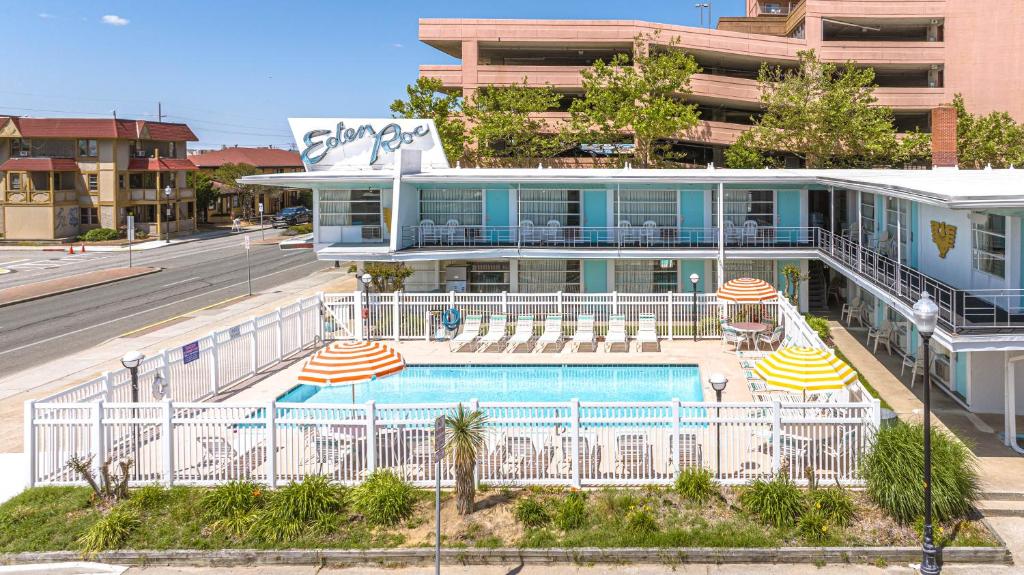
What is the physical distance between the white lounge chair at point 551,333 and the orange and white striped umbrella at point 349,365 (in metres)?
9.85

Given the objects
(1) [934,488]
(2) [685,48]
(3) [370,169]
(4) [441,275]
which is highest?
(2) [685,48]

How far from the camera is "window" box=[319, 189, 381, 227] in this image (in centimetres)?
3148

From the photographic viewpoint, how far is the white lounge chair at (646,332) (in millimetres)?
25945

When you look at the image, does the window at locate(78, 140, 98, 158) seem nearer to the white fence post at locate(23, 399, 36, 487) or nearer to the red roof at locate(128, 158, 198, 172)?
the red roof at locate(128, 158, 198, 172)

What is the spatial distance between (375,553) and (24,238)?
6395 cm

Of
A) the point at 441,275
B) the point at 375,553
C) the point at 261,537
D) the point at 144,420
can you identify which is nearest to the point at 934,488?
the point at 375,553

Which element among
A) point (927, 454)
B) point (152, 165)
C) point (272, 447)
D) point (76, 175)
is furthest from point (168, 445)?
point (76, 175)

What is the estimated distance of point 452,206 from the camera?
32.2 m

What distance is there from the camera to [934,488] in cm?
1245

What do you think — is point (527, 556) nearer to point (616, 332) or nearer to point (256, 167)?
point (616, 332)

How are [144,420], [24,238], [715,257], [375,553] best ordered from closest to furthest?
1. [375,553]
2. [144,420]
3. [715,257]
4. [24,238]

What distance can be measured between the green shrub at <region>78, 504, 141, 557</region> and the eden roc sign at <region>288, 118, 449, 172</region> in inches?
811

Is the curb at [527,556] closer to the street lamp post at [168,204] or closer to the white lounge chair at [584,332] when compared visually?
the white lounge chair at [584,332]

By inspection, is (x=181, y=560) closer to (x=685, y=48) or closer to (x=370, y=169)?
(x=370, y=169)
